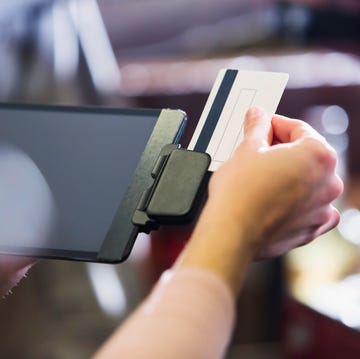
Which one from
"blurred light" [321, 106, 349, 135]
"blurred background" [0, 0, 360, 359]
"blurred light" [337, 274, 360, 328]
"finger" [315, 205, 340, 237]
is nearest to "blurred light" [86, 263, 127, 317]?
"blurred background" [0, 0, 360, 359]

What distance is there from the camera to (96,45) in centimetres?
285

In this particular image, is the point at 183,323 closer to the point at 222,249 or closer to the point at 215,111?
the point at 222,249

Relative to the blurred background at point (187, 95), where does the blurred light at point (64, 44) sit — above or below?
above

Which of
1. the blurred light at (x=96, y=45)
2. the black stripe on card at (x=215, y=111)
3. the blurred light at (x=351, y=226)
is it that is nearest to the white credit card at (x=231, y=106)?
the black stripe on card at (x=215, y=111)

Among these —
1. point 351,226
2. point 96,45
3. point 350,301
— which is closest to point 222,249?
point 350,301

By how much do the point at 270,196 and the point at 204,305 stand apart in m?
0.10

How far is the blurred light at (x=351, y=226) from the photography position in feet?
7.36

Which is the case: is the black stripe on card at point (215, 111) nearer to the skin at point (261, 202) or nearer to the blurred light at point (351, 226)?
the skin at point (261, 202)

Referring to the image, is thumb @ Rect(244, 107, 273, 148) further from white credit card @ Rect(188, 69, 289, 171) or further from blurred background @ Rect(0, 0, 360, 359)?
blurred background @ Rect(0, 0, 360, 359)

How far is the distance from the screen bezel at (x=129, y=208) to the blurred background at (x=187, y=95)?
1.03m

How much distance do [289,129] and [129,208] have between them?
145 millimetres

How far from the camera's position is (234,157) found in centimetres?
67

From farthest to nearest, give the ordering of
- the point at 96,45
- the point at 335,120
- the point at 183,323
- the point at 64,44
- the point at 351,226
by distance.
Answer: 1. the point at 96,45
2. the point at 335,120
3. the point at 64,44
4. the point at 351,226
5. the point at 183,323

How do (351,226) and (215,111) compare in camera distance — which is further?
(351,226)
